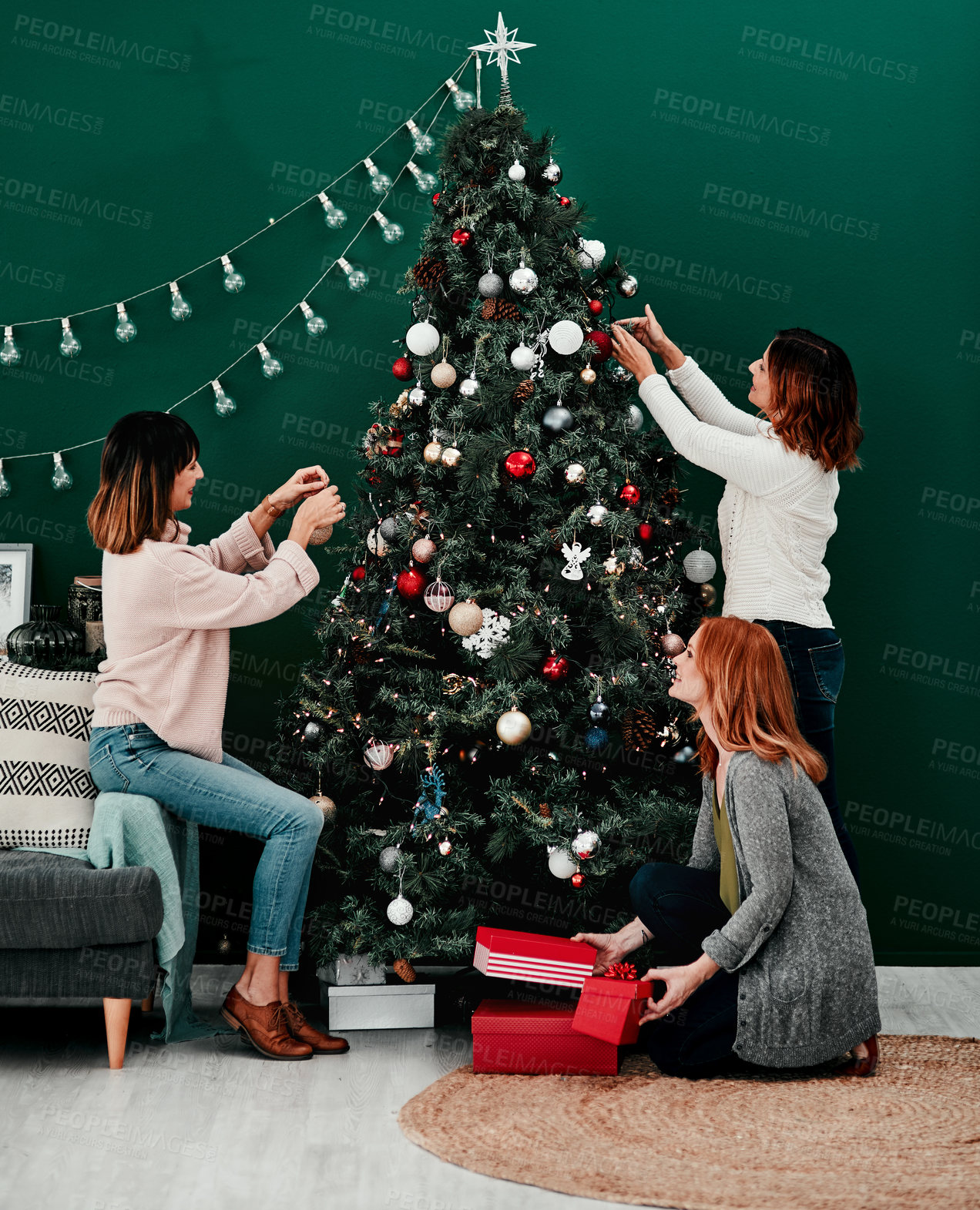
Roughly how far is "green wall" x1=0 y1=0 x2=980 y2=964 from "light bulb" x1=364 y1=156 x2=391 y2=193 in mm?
60

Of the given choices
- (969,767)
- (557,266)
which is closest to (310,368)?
(557,266)

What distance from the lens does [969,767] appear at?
3.40m

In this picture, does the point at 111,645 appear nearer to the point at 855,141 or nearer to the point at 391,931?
the point at 391,931

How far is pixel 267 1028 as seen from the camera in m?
2.49

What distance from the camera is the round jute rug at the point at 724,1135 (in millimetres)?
1854

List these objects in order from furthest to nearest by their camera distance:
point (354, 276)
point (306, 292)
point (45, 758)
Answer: point (306, 292) < point (354, 276) < point (45, 758)

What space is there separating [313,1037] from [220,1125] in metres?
0.42

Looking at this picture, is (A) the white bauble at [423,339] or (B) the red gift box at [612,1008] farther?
(A) the white bauble at [423,339]

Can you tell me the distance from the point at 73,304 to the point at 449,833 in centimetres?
194

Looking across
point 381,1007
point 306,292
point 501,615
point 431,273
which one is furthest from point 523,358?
point 381,1007

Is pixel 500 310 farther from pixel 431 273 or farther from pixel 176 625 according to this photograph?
pixel 176 625

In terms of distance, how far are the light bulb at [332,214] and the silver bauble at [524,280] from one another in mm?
938

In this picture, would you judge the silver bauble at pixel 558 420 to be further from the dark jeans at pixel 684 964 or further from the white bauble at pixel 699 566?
the dark jeans at pixel 684 964

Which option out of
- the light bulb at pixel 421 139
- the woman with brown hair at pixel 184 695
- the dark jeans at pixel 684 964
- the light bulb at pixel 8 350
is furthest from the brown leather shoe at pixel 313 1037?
the light bulb at pixel 421 139
